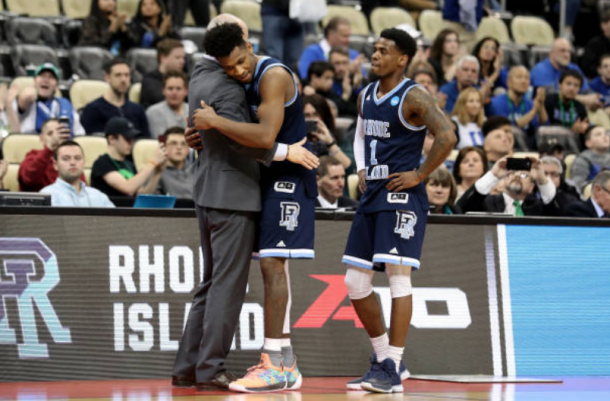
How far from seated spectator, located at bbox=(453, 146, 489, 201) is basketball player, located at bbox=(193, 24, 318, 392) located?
3.62m

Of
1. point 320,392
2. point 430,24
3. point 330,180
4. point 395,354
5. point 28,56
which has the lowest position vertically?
point 320,392

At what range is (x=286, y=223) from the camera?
20.6ft

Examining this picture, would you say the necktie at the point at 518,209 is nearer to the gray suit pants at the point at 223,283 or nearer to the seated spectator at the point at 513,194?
the seated spectator at the point at 513,194

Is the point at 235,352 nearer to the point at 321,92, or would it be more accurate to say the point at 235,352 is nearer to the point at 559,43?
the point at 321,92

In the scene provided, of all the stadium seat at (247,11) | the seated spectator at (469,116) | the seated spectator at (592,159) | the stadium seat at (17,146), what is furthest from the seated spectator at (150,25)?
the seated spectator at (592,159)

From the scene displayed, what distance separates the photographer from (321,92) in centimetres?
1192

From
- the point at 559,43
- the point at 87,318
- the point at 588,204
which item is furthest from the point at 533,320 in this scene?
the point at 559,43

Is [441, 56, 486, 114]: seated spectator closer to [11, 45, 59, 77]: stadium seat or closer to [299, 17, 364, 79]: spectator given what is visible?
[299, 17, 364, 79]: spectator

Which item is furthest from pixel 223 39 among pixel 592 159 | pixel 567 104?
pixel 567 104

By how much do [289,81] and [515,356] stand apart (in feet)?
9.34

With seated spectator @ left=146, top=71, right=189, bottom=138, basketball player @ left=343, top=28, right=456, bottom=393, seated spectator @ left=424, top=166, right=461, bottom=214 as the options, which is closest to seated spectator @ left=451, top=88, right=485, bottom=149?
seated spectator @ left=424, top=166, right=461, bottom=214

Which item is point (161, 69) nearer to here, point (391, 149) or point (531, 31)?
point (391, 149)

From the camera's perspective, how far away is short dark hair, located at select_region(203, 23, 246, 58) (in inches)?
239

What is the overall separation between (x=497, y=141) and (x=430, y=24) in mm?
5431
